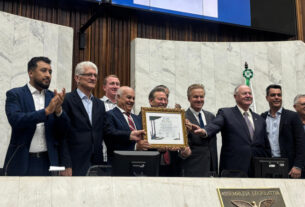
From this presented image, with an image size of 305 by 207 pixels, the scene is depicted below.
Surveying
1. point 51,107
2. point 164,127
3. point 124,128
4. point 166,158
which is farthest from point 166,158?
point 51,107

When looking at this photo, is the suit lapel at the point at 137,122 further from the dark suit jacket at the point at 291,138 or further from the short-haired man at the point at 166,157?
the dark suit jacket at the point at 291,138

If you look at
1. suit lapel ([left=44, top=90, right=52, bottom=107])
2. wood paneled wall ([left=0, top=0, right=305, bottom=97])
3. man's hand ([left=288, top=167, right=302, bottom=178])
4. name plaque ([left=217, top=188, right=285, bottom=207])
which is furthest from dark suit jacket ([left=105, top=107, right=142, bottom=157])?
wood paneled wall ([left=0, top=0, right=305, bottom=97])

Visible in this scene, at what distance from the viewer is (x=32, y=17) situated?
5.71 meters

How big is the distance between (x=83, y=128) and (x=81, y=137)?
2.4 inches

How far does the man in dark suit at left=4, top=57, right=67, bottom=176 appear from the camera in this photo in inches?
95.7

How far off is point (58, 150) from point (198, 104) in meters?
1.23

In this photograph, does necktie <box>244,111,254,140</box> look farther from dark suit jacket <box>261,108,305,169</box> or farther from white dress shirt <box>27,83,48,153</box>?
white dress shirt <box>27,83,48,153</box>

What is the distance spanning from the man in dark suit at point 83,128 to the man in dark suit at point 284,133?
1499 mm

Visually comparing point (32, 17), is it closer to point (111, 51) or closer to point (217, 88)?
point (111, 51)

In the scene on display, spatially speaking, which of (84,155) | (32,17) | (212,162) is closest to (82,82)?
(84,155)

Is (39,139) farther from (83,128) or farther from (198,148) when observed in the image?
(198,148)

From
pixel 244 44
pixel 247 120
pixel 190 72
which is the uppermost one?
pixel 244 44

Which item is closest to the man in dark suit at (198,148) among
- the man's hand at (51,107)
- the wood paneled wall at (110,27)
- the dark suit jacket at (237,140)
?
the dark suit jacket at (237,140)

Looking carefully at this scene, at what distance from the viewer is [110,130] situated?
285 centimetres
